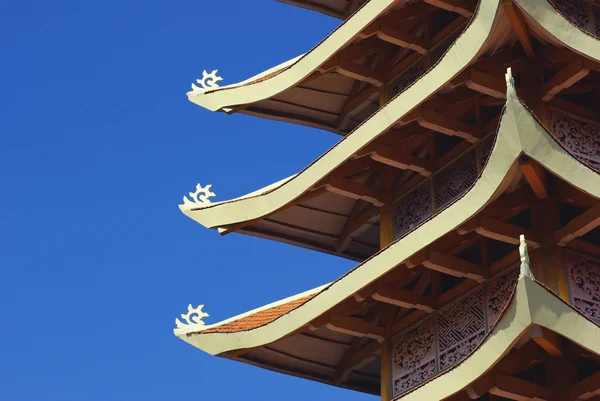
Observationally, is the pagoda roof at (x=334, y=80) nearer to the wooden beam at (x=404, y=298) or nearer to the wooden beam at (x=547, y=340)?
the wooden beam at (x=404, y=298)

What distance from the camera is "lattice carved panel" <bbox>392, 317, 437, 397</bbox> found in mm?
15195

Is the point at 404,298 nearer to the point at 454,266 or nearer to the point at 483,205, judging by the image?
the point at 454,266

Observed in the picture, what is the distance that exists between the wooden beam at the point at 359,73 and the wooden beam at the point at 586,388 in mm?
5955

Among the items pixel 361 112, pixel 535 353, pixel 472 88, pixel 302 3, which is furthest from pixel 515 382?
pixel 302 3

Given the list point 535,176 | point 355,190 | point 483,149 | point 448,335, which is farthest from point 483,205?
point 355,190

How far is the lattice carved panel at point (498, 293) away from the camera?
14.6 metres

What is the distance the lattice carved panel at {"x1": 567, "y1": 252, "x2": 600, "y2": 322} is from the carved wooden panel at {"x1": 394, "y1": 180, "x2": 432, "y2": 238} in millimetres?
2296

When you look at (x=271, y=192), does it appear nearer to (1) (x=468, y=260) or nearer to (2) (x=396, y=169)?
(2) (x=396, y=169)

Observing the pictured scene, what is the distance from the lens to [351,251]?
63.0 feet

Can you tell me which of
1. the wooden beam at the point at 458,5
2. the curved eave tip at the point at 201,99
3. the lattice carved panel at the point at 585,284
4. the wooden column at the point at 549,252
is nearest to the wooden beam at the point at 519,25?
the wooden beam at the point at 458,5

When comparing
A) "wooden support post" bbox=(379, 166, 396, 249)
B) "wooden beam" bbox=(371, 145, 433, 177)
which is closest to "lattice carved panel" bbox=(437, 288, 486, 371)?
"wooden support post" bbox=(379, 166, 396, 249)

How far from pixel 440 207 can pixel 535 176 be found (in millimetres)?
2300

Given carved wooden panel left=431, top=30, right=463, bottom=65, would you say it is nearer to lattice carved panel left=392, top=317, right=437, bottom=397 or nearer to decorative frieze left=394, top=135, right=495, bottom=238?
decorative frieze left=394, top=135, right=495, bottom=238

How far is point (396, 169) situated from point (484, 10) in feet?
10.9
